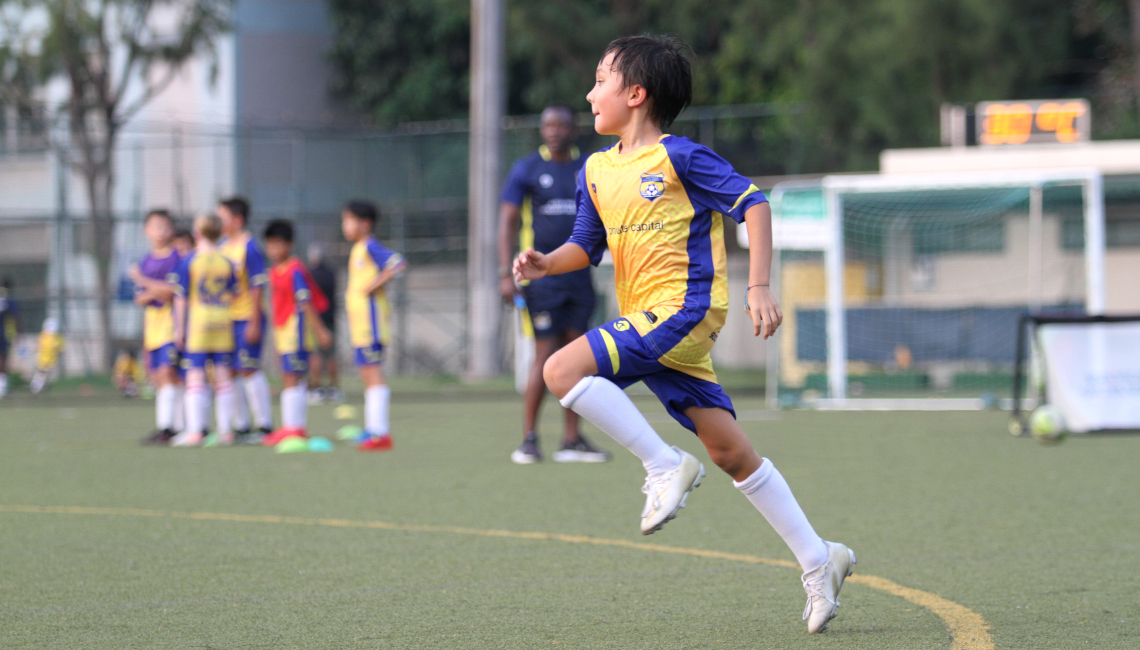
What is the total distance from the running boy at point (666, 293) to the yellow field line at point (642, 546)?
1.32 ft

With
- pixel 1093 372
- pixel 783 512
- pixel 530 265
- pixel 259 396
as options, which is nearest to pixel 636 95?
pixel 530 265

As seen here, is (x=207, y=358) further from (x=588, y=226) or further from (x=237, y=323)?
(x=588, y=226)

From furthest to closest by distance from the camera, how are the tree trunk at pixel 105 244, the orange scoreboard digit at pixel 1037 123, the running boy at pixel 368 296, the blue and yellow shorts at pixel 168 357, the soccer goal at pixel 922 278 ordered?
the tree trunk at pixel 105 244 < the orange scoreboard digit at pixel 1037 123 < the soccer goal at pixel 922 278 < the blue and yellow shorts at pixel 168 357 < the running boy at pixel 368 296

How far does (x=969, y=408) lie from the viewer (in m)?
13.3

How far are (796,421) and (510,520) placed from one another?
625 cm

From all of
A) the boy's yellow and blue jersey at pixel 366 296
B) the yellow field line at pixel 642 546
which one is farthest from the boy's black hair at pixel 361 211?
the yellow field line at pixel 642 546

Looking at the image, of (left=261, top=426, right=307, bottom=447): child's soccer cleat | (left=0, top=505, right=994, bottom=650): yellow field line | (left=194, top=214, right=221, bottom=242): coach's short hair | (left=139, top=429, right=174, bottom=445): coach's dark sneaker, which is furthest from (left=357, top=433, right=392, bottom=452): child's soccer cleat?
(left=0, top=505, right=994, bottom=650): yellow field line

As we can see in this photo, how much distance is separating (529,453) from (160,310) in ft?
12.5

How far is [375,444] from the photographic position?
30.2 feet

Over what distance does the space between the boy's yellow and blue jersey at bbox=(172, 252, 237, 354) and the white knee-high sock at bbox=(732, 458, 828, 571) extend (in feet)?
22.5

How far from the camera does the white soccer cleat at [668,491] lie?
350 centimetres

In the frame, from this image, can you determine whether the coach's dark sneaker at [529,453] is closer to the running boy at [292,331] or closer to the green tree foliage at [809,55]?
the running boy at [292,331]

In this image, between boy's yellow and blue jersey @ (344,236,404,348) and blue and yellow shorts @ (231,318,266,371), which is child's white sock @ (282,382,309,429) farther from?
boy's yellow and blue jersey @ (344,236,404,348)

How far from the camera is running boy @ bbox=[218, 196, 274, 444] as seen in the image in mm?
9836
